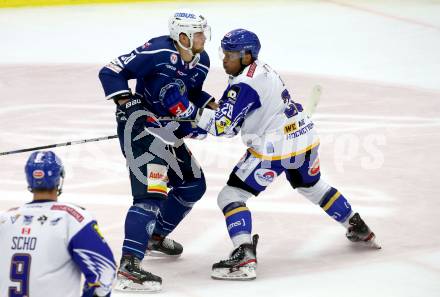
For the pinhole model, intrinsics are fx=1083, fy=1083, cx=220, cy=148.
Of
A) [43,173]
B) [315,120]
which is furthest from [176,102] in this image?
[315,120]

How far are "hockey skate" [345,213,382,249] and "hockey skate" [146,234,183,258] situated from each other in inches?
44.5

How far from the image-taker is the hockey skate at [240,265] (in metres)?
6.54

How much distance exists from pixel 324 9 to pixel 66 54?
4572 mm

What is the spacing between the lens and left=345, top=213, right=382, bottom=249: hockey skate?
7074 millimetres

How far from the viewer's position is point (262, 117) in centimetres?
668

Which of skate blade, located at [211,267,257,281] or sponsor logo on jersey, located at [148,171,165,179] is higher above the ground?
sponsor logo on jersey, located at [148,171,165,179]

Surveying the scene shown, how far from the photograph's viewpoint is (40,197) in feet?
14.5

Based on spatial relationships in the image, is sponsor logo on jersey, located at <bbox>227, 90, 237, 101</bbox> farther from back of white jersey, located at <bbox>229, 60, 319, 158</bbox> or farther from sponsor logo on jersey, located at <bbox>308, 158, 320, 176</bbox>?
sponsor logo on jersey, located at <bbox>308, 158, 320, 176</bbox>

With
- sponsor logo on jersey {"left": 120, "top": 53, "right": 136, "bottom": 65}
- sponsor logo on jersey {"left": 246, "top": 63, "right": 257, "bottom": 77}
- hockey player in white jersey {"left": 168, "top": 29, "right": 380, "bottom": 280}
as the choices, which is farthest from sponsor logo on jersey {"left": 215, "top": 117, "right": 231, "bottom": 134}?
sponsor logo on jersey {"left": 120, "top": 53, "right": 136, "bottom": 65}

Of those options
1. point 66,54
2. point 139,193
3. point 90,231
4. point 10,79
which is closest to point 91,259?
point 90,231

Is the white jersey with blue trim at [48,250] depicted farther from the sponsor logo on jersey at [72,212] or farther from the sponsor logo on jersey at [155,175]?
the sponsor logo on jersey at [155,175]

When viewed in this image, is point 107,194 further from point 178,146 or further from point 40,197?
point 40,197

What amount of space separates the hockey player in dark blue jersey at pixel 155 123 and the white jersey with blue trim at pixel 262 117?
234 millimetres

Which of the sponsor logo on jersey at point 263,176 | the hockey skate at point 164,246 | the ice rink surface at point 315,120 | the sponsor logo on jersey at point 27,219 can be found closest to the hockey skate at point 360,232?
the ice rink surface at point 315,120
